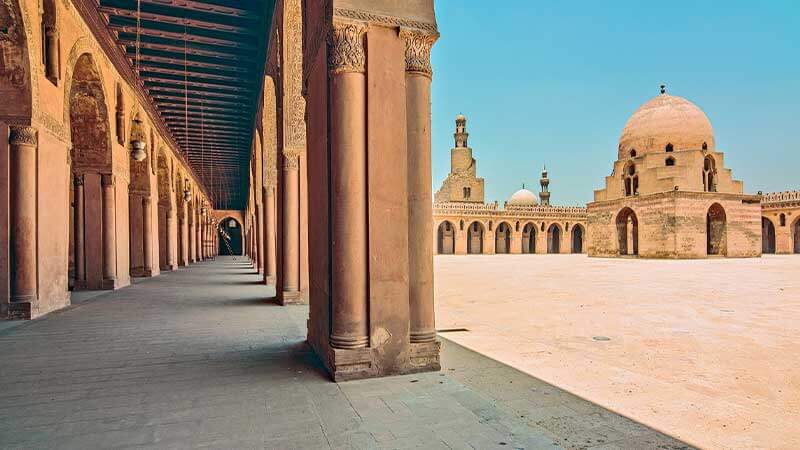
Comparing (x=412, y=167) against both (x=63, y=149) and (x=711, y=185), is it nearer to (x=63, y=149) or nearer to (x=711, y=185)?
(x=63, y=149)

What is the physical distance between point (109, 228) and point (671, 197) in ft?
111

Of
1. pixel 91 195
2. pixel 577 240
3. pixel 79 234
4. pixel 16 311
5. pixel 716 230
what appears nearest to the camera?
pixel 16 311

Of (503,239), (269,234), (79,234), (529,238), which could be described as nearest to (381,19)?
(269,234)

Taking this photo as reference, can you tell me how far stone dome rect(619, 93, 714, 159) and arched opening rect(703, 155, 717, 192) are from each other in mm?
1070

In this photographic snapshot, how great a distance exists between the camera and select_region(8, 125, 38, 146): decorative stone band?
796 centimetres

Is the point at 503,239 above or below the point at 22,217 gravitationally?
below

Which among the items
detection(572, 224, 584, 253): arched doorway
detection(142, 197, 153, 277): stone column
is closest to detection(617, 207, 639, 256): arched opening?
detection(572, 224, 584, 253): arched doorway

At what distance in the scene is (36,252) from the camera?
824cm

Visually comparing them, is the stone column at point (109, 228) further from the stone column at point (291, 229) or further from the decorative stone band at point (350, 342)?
the decorative stone band at point (350, 342)

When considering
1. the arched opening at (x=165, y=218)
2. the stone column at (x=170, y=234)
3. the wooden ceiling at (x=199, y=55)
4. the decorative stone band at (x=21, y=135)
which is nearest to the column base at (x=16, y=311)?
the decorative stone band at (x=21, y=135)

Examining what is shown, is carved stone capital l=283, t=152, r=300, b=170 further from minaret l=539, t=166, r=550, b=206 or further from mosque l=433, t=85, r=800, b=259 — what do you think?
minaret l=539, t=166, r=550, b=206

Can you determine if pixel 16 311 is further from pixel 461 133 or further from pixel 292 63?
pixel 461 133

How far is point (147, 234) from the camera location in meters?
17.0

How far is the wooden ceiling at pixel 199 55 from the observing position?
39.3 ft
